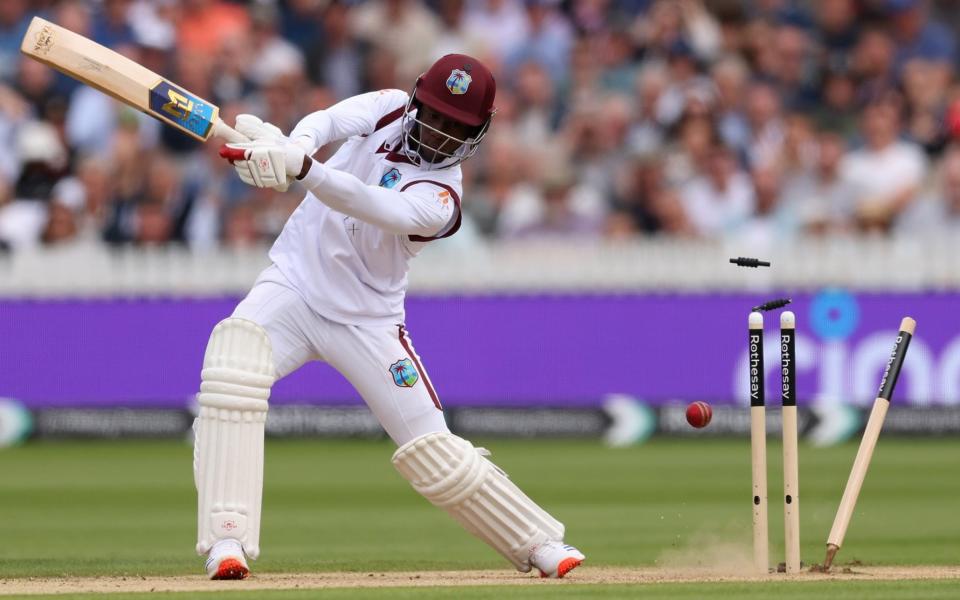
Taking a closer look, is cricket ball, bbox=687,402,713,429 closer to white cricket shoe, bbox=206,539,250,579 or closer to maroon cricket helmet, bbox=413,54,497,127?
maroon cricket helmet, bbox=413,54,497,127

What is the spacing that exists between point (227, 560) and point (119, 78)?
1.77 meters

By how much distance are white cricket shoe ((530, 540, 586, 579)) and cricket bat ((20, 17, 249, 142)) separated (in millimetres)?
1929

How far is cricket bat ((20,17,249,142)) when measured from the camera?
21.7 ft

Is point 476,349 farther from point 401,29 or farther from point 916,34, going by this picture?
point 916,34

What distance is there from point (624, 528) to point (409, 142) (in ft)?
9.54

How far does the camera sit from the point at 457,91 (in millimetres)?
6707

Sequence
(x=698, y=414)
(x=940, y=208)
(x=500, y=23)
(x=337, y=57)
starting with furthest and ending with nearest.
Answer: (x=500, y=23), (x=337, y=57), (x=940, y=208), (x=698, y=414)

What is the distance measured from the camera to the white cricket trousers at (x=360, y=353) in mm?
6793

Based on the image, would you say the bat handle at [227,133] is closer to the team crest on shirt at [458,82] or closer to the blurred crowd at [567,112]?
the team crest on shirt at [458,82]

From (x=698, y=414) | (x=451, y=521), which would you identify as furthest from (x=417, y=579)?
(x=451, y=521)

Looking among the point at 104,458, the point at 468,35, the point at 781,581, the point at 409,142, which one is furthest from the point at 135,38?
the point at 781,581

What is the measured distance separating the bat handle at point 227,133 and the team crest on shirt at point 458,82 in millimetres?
796

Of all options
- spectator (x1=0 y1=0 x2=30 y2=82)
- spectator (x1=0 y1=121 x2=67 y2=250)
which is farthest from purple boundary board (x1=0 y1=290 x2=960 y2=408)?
spectator (x1=0 y1=0 x2=30 y2=82)

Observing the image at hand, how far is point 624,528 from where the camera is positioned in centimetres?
899
